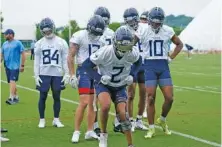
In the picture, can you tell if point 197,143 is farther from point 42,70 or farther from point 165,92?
point 42,70

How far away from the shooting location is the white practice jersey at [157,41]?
897 centimetres

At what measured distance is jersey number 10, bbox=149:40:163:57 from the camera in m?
8.97

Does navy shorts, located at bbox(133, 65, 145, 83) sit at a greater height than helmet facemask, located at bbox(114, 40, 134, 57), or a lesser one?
lesser

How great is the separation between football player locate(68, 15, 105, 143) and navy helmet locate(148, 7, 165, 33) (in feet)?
2.84

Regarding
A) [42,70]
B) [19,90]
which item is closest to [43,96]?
[42,70]

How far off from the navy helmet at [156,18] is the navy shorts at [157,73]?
21.4 inches

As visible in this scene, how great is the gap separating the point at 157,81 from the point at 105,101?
1.63 m

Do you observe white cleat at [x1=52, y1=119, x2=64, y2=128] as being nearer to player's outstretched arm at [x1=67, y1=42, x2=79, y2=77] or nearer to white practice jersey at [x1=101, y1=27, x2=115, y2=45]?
player's outstretched arm at [x1=67, y1=42, x2=79, y2=77]

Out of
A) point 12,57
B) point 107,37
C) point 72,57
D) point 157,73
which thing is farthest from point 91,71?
point 12,57

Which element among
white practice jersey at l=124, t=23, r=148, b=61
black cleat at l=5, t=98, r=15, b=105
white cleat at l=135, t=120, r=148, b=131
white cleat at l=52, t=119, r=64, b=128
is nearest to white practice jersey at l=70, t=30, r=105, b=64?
white practice jersey at l=124, t=23, r=148, b=61

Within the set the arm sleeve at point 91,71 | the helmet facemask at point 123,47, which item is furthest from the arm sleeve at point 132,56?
the arm sleeve at point 91,71

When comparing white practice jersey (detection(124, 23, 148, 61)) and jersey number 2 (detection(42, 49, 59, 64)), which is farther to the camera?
jersey number 2 (detection(42, 49, 59, 64))

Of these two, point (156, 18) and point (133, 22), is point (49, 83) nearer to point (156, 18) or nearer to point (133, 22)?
point (133, 22)

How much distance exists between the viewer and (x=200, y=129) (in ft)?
31.4
